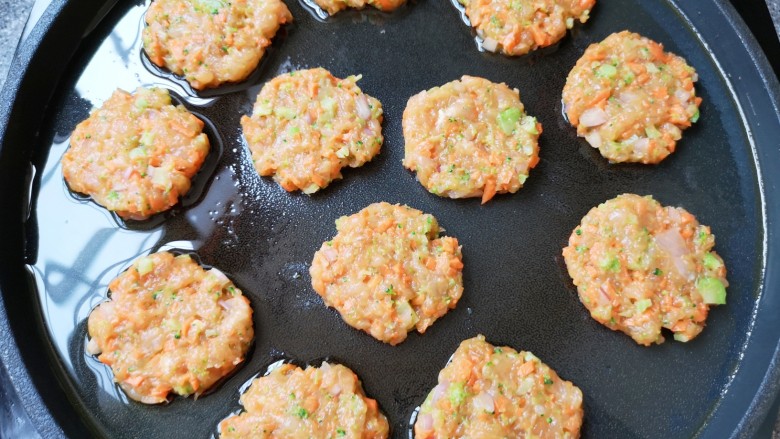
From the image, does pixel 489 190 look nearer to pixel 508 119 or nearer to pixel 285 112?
pixel 508 119

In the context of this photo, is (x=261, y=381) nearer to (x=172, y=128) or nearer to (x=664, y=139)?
(x=172, y=128)

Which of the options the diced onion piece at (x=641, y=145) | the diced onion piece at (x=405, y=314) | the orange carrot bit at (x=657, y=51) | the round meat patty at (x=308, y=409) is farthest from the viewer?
the orange carrot bit at (x=657, y=51)

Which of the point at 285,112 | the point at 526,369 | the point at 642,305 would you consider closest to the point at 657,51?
the point at 642,305

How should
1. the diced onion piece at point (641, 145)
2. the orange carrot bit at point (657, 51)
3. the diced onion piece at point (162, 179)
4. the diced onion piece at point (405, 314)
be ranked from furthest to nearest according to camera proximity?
the orange carrot bit at point (657, 51), the diced onion piece at point (641, 145), the diced onion piece at point (162, 179), the diced onion piece at point (405, 314)

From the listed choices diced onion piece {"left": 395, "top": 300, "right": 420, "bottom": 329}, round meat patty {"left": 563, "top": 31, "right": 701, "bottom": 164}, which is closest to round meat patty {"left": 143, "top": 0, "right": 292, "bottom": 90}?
diced onion piece {"left": 395, "top": 300, "right": 420, "bottom": 329}

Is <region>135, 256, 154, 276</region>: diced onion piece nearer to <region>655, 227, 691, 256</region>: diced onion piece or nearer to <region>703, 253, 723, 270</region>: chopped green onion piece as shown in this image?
<region>655, 227, 691, 256</region>: diced onion piece

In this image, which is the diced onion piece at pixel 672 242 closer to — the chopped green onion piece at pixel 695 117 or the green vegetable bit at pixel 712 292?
the green vegetable bit at pixel 712 292

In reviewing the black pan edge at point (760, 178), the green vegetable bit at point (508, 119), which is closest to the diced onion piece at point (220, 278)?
the green vegetable bit at point (508, 119)
